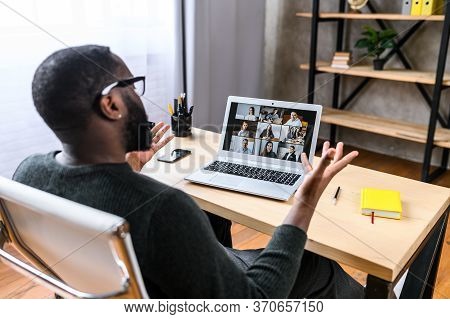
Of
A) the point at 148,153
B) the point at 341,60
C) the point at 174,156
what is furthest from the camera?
the point at 341,60

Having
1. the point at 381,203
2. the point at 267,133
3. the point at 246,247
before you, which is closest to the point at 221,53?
the point at 246,247

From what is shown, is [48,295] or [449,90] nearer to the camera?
[48,295]

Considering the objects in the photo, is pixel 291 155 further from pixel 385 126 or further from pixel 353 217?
pixel 385 126

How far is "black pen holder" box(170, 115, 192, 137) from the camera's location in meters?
1.76

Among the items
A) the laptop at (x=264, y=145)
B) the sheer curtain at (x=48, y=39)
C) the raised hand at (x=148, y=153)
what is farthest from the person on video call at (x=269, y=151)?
the sheer curtain at (x=48, y=39)

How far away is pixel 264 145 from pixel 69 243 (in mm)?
768

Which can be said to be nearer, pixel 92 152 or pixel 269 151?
pixel 92 152

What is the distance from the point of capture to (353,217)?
1.14 metres

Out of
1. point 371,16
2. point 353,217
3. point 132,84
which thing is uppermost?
point 371,16

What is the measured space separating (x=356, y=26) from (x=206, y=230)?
116 inches

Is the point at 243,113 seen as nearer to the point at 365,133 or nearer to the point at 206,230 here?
the point at 206,230
